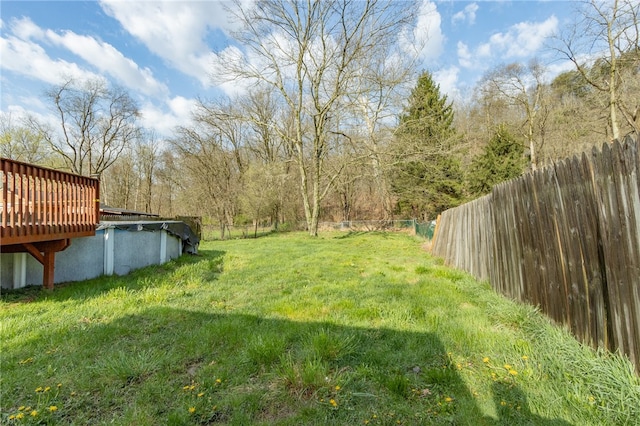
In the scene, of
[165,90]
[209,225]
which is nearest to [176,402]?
[165,90]

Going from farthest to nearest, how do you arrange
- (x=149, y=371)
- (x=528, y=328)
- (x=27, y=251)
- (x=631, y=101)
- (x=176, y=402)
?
(x=631, y=101) < (x=27, y=251) < (x=528, y=328) < (x=149, y=371) < (x=176, y=402)

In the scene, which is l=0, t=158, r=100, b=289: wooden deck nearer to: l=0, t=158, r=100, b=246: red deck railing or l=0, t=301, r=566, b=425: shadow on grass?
l=0, t=158, r=100, b=246: red deck railing

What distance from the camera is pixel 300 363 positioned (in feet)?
7.63

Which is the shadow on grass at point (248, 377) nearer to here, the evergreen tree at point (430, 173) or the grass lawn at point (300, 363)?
the grass lawn at point (300, 363)

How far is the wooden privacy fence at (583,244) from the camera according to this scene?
187cm

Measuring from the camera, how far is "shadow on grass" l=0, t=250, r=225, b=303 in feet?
13.1

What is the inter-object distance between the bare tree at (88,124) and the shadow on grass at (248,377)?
2401cm

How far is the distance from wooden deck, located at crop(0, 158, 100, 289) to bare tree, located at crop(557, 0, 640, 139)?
1776 centimetres

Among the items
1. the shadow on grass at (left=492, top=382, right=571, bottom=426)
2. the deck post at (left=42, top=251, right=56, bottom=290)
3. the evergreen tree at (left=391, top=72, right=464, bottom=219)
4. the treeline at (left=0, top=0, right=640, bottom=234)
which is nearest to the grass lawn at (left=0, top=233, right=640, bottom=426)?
the shadow on grass at (left=492, top=382, right=571, bottom=426)

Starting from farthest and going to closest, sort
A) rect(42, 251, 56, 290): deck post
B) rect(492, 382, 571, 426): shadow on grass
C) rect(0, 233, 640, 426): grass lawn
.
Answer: rect(42, 251, 56, 290): deck post < rect(0, 233, 640, 426): grass lawn < rect(492, 382, 571, 426): shadow on grass

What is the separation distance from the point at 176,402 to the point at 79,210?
4.17 m

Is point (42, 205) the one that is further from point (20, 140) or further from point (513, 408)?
point (20, 140)

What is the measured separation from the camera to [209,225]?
20453 millimetres

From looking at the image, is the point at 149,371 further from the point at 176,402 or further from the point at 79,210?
the point at 79,210
